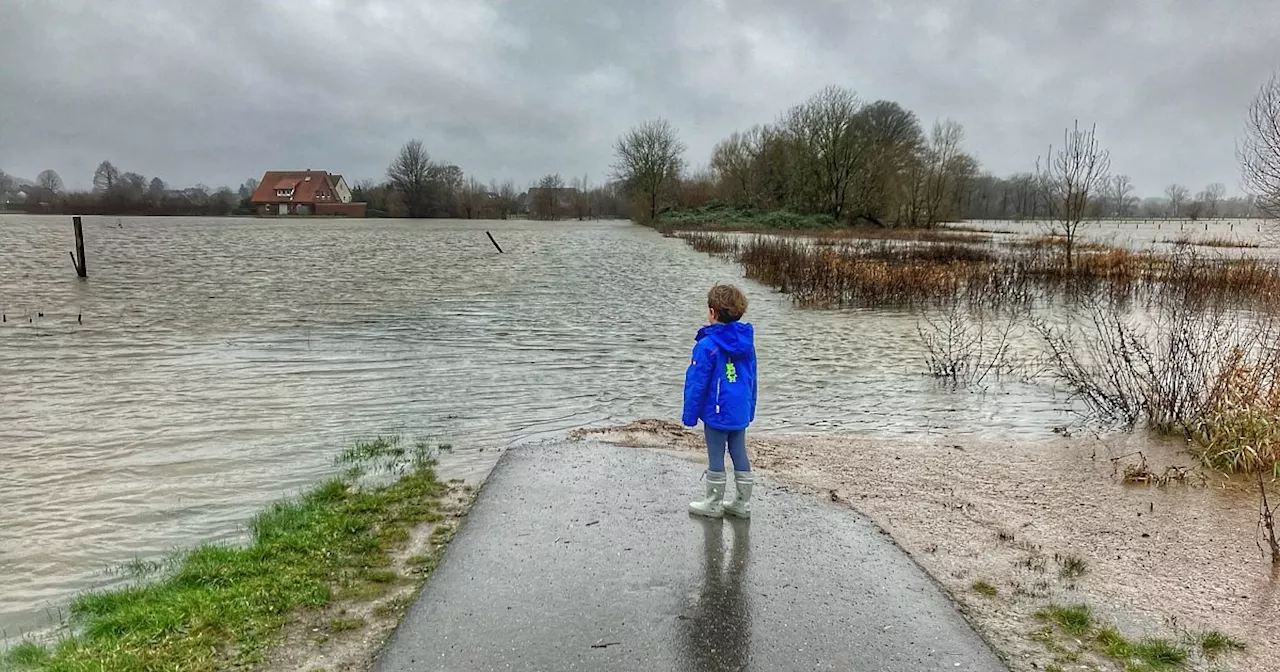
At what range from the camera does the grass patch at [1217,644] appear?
3311 millimetres

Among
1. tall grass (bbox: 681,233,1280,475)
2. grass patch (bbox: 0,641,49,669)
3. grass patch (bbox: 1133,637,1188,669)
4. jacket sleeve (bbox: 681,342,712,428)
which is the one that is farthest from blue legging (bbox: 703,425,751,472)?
tall grass (bbox: 681,233,1280,475)

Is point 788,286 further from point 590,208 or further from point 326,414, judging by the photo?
point 590,208

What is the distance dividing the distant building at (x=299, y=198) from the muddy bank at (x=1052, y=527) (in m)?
114

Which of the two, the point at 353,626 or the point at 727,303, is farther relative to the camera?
the point at 727,303

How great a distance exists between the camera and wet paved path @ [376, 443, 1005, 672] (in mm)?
3201

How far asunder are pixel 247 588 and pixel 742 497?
3026mm

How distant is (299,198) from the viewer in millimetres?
112125

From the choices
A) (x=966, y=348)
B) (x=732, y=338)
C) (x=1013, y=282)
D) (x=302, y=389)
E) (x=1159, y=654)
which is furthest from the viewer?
(x=1013, y=282)

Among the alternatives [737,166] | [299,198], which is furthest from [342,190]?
[737,166]

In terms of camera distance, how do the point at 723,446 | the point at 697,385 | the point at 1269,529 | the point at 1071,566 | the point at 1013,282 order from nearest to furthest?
the point at 1071,566 → the point at 1269,529 → the point at 697,385 → the point at 723,446 → the point at 1013,282

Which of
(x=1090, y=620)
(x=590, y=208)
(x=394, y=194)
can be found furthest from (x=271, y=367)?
(x=590, y=208)

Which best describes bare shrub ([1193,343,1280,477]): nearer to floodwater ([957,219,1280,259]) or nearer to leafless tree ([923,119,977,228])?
floodwater ([957,219,1280,259])

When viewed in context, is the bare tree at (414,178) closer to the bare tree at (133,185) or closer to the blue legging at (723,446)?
the bare tree at (133,185)

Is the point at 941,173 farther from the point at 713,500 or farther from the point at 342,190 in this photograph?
the point at 342,190
